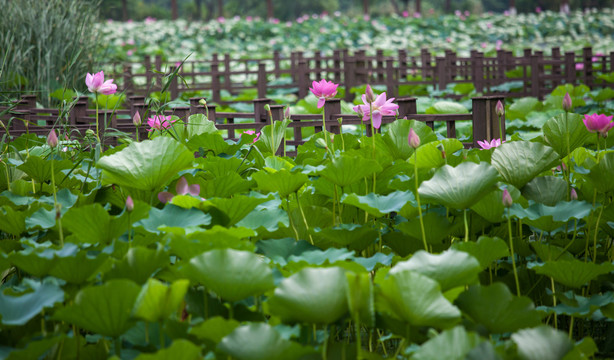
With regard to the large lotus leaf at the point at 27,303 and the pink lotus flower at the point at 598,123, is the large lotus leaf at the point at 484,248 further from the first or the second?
the large lotus leaf at the point at 27,303

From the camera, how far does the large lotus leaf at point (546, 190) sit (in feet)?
5.32

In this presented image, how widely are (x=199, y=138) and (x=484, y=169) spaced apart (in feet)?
3.52

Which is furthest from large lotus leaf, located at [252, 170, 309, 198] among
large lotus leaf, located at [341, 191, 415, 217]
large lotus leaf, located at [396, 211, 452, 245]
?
large lotus leaf, located at [396, 211, 452, 245]

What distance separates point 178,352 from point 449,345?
0.39m

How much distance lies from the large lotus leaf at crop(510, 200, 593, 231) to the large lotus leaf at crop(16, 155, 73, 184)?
1.22 m

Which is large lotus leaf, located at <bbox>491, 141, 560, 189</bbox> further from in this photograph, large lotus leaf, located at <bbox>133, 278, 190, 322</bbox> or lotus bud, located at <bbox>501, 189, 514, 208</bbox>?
large lotus leaf, located at <bbox>133, 278, 190, 322</bbox>

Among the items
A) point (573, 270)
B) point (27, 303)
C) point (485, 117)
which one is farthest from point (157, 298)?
point (485, 117)

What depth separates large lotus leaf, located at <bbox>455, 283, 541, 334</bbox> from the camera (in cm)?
117

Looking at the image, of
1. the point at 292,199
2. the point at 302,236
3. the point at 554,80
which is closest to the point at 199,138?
the point at 292,199

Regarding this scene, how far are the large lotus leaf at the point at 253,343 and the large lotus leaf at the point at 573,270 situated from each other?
2.04 feet

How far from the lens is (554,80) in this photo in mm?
8500

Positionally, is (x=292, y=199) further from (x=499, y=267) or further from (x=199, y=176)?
(x=499, y=267)

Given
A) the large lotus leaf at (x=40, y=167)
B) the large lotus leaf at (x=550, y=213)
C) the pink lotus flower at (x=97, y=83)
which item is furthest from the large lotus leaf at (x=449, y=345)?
the pink lotus flower at (x=97, y=83)

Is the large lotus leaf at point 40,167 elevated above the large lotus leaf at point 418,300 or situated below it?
above
